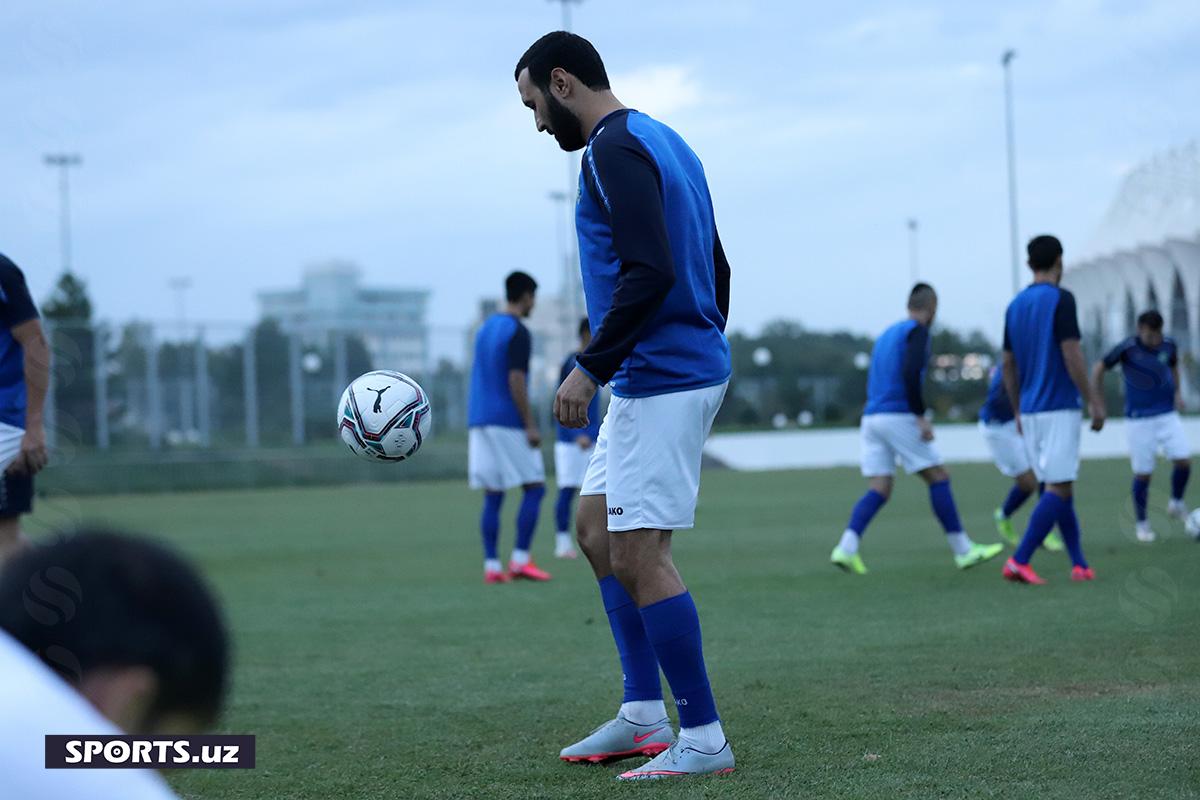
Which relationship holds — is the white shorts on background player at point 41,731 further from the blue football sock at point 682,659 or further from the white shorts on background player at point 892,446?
the white shorts on background player at point 892,446

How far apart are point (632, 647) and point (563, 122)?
1.77 meters

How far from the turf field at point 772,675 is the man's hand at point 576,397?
3.65 ft

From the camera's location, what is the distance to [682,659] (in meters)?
4.05

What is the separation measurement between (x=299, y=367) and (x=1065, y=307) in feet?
85.0

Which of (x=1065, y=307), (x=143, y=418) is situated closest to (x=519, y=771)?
(x=1065, y=307)

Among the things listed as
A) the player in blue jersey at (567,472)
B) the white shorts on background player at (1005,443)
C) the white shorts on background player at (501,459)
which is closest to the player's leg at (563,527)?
the player in blue jersey at (567,472)

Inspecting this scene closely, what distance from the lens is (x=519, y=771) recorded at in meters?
4.16

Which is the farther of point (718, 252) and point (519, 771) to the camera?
point (718, 252)

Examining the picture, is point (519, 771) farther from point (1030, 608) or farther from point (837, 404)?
point (837, 404)

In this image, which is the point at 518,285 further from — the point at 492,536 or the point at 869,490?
the point at 869,490

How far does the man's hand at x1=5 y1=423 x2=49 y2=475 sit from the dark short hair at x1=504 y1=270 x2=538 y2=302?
501 centimetres

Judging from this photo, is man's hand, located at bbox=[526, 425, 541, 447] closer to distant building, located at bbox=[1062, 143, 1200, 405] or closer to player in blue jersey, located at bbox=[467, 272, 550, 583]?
player in blue jersey, located at bbox=[467, 272, 550, 583]

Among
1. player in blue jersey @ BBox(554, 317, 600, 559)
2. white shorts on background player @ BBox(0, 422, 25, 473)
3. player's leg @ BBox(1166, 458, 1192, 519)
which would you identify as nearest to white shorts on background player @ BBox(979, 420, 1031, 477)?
player's leg @ BBox(1166, 458, 1192, 519)

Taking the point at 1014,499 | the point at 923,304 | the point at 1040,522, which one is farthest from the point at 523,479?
the point at 1014,499
